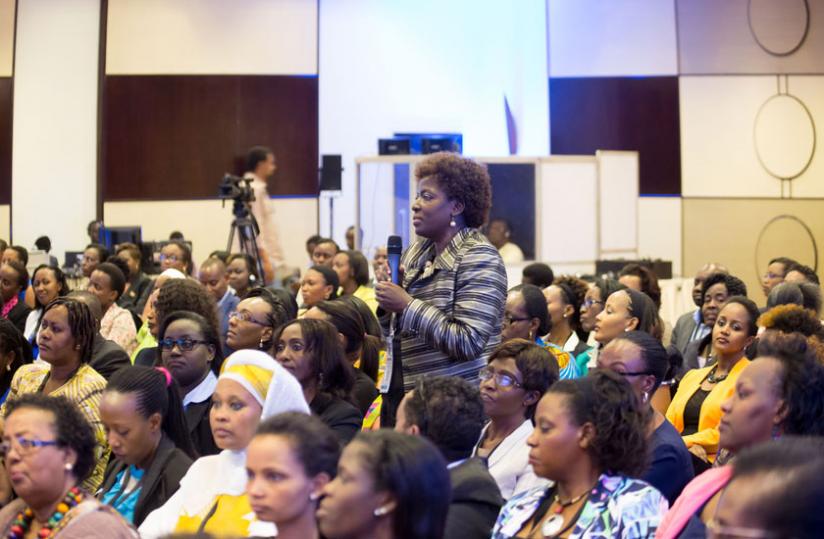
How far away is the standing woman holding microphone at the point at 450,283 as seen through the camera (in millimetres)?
3293

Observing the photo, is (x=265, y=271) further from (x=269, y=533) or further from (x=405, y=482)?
(x=405, y=482)

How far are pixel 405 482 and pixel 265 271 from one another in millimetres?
6889

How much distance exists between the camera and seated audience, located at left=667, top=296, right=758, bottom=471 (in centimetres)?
403

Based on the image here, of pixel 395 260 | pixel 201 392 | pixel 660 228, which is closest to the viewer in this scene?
pixel 395 260

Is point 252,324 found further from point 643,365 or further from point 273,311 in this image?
point 643,365

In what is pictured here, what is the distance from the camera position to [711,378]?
14.1 feet

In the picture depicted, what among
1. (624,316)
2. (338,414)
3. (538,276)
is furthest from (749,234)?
(338,414)

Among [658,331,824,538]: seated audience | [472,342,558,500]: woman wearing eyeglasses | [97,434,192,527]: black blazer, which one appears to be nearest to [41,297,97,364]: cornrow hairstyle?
[97,434,192,527]: black blazer

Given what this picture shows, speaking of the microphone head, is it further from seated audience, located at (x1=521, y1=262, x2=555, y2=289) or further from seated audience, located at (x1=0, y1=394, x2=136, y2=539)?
seated audience, located at (x1=521, y1=262, x2=555, y2=289)

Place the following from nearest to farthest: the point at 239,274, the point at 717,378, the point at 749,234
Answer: the point at 717,378 → the point at 239,274 → the point at 749,234

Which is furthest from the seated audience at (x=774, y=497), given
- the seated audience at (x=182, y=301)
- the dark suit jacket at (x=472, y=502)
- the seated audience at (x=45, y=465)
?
the seated audience at (x=182, y=301)

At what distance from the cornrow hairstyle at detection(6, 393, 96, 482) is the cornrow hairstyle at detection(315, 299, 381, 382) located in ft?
5.32

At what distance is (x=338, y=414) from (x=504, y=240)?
5898mm

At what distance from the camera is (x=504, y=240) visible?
30.7ft
